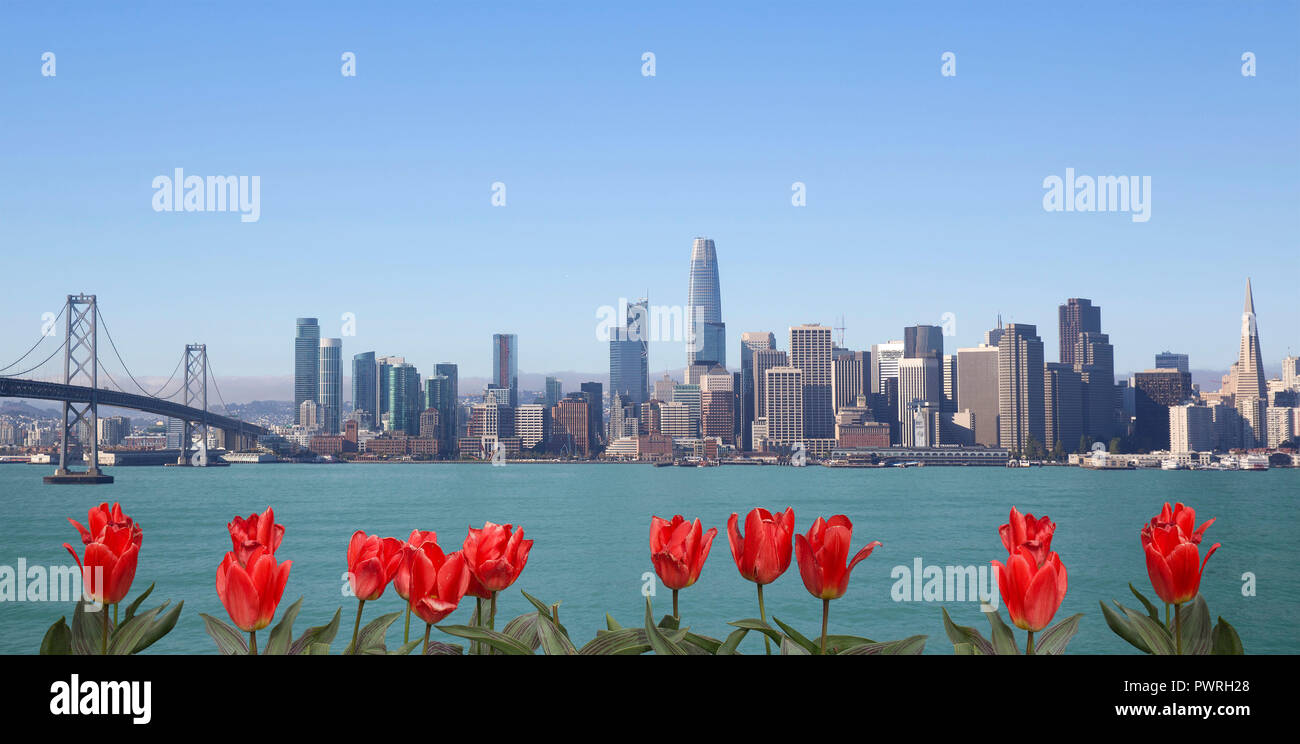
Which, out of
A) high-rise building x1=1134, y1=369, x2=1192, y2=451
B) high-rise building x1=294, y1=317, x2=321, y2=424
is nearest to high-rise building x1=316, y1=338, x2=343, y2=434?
high-rise building x1=294, y1=317, x2=321, y2=424

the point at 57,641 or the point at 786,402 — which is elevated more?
the point at 57,641

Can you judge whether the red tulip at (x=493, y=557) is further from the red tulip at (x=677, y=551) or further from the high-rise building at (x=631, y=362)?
the high-rise building at (x=631, y=362)

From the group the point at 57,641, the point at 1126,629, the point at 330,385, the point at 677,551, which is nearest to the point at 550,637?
the point at 677,551

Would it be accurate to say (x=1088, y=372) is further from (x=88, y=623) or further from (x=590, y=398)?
(x=88, y=623)

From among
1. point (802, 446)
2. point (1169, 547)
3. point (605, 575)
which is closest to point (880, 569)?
point (605, 575)

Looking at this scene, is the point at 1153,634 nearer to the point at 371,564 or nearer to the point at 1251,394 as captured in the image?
the point at 371,564

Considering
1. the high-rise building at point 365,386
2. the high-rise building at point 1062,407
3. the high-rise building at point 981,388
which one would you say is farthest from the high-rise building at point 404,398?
the high-rise building at point 1062,407
